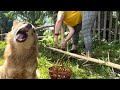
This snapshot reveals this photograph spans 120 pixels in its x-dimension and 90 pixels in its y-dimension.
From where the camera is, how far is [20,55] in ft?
9.30

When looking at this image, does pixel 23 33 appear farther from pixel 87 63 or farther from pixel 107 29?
pixel 107 29

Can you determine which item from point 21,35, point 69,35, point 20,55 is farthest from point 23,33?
point 69,35

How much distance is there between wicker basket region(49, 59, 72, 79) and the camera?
9.68ft

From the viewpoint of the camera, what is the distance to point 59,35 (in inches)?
132

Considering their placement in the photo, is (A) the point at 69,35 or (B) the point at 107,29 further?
(B) the point at 107,29

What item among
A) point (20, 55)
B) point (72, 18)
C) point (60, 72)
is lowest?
point (60, 72)

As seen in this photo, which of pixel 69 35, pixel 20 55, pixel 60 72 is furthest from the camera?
pixel 69 35

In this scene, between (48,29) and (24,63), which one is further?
(48,29)

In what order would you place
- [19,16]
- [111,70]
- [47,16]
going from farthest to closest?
[111,70] < [47,16] < [19,16]

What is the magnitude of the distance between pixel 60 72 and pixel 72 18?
1.51 feet

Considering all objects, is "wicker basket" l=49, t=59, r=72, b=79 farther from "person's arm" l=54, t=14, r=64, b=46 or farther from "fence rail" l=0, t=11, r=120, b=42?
"fence rail" l=0, t=11, r=120, b=42
